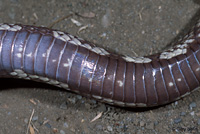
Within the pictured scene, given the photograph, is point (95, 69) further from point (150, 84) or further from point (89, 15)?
point (89, 15)

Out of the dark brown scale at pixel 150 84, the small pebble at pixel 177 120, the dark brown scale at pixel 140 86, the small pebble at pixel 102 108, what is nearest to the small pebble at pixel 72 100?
the small pebble at pixel 102 108

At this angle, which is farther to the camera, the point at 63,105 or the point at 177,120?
the point at 63,105

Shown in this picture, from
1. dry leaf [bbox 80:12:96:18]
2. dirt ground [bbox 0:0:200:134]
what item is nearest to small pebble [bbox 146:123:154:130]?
dirt ground [bbox 0:0:200:134]

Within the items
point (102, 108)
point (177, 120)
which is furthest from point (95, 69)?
point (177, 120)

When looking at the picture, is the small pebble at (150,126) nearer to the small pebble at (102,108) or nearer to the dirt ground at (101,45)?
the dirt ground at (101,45)

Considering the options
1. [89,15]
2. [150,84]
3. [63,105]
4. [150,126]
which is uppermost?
[150,84]

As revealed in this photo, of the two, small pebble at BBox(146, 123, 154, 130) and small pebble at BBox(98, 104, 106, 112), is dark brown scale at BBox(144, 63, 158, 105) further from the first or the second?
small pebble at BBox(98, 104, 106, 112)
